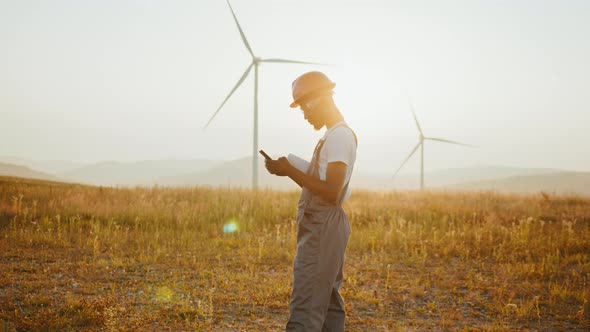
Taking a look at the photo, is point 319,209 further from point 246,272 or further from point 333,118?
point 246,272

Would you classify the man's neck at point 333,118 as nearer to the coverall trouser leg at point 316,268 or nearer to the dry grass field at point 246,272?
the coverall trouser leg at point 316,268

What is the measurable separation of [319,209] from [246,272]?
14.6ft

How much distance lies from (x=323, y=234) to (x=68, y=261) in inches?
254

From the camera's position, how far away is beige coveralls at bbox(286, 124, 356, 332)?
2.98 metres

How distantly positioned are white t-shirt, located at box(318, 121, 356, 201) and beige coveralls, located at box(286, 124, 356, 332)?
0.06m

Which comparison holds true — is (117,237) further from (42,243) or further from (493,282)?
(493,282)

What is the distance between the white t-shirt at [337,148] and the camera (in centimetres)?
288

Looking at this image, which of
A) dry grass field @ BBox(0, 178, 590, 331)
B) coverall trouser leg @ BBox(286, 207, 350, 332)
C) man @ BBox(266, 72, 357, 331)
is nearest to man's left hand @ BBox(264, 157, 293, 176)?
man @ BBox(266, 72, 357, 331)

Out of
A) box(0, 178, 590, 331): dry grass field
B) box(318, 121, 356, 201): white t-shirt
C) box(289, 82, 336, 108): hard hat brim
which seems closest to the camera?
box(318, 121, 356, 201): white t-shirt

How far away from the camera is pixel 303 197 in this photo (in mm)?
3123

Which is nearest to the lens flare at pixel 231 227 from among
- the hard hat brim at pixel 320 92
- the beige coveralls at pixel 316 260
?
the beige coveralls at pixel 316 260

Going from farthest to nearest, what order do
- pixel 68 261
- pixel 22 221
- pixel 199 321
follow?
pixel 22 221 → pixel 68 261 → pixel 199 321

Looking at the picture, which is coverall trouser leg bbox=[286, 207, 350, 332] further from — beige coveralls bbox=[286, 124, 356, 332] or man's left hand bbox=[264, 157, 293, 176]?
man's left hand bbox=[264, 157, 293, 176]

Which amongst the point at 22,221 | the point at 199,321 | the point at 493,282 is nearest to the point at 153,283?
the point at 199,321
